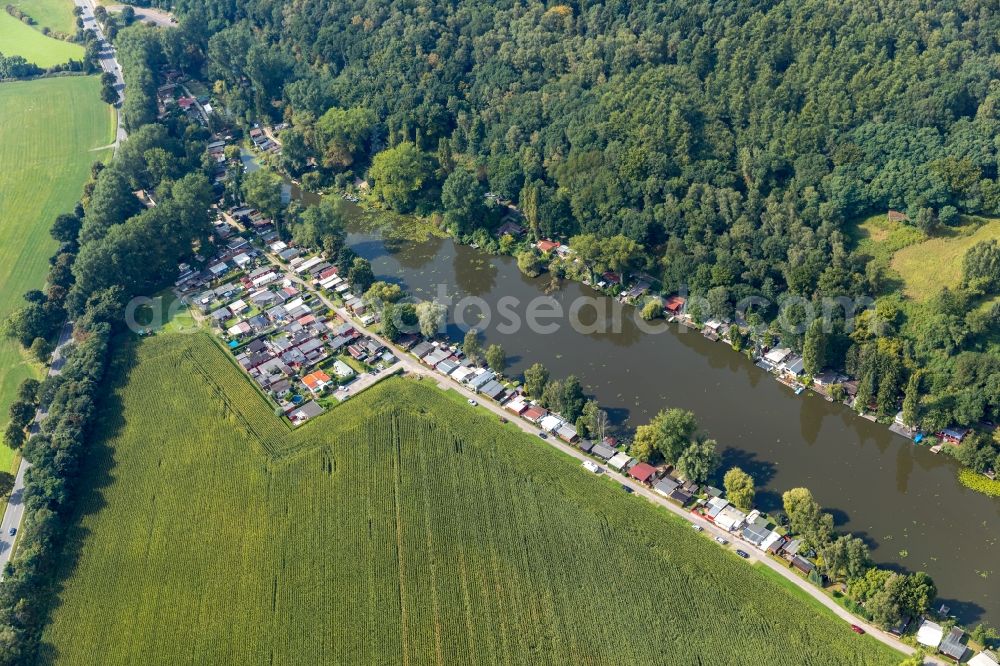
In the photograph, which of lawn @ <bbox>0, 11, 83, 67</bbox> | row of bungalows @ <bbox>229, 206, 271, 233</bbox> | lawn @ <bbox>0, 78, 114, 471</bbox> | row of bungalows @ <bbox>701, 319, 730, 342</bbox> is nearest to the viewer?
row of bungalows @ <bbox>701, 319, 730, 342</bbox>

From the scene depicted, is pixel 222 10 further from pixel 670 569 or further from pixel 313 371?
pixel 670 569

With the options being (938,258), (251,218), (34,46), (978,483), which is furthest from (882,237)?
(34,46)

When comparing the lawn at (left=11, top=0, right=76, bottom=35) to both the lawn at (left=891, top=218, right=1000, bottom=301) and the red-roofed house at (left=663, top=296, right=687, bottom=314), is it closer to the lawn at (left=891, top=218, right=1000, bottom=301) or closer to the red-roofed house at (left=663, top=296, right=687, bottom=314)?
the red-roofed house at (left=663, top=296, right=687, bottom=314)

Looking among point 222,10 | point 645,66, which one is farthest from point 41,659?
point 222,10

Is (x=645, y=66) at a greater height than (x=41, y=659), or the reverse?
(x=645, y=66)

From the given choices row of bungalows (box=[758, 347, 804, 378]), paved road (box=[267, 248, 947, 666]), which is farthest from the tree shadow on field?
row of bungalows (box=[758, 347, 804, 378])

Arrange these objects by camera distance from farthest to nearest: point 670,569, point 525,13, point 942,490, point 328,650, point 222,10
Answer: point 222,10, point 525,13, point 942,490, point 670,569, point 328,650

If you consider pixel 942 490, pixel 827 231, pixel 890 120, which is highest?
pixel 890 120
